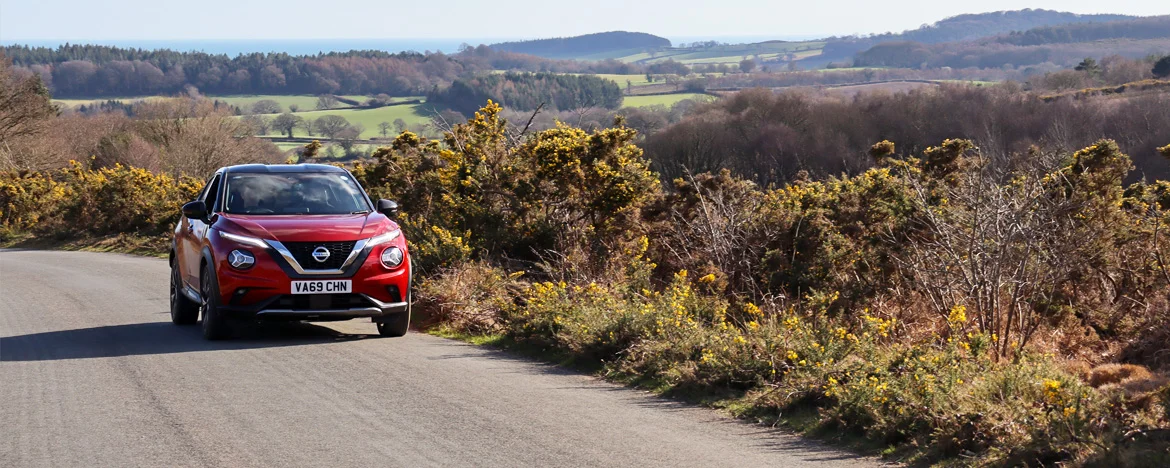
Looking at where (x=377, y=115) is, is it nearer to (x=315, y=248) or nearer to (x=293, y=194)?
(x=293, y=194)

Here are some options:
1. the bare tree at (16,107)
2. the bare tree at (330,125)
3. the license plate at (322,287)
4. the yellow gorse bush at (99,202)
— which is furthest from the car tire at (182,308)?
the bare tree at (330,125)

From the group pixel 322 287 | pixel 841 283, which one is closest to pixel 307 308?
pixel 322 287

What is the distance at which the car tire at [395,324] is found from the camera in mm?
11105

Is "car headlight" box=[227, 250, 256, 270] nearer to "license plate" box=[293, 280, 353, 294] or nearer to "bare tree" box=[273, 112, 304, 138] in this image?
"license plate" box=[293, 280, 353, 294]

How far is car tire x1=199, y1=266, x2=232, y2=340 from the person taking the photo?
10469mm

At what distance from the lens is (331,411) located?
7.53m

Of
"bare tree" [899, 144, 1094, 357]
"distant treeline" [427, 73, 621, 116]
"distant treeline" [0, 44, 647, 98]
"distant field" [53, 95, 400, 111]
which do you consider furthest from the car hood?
"distant treeline" [0, 44, 647, 98]

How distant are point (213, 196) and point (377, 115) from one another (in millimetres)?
98972

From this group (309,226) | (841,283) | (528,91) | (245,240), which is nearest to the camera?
(245,240)

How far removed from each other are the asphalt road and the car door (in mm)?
699

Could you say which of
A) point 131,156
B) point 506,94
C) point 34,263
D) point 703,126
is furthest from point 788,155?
point 34,263

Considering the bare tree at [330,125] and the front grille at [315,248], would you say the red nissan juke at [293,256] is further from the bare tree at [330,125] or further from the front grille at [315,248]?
the bare tree at [330,125]

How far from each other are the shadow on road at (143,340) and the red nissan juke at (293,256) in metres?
0.31

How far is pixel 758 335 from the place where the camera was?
29.1 feet
